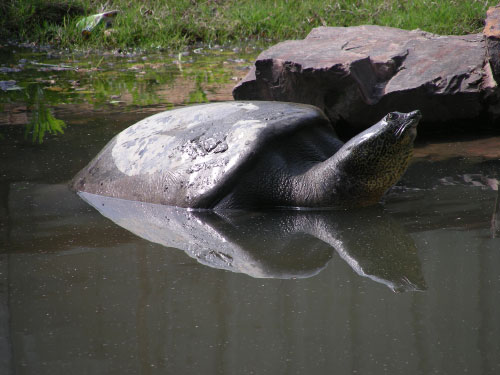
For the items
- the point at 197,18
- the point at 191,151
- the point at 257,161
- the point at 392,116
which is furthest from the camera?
the point at 197,18

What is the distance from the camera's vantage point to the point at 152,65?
7973 mm

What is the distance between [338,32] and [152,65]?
10.9ft

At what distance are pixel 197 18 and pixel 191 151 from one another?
6810 millimetres

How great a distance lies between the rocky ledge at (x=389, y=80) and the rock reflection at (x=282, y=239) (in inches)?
51.2

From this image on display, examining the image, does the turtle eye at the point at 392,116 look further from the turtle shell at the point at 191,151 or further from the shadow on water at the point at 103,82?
the shadow on water at the point at 103,82

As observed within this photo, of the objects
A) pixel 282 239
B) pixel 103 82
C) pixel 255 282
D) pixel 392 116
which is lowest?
pixel 103 82

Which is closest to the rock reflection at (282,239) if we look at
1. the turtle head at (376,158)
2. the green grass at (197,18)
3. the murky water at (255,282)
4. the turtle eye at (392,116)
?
the murky water at (255,282)

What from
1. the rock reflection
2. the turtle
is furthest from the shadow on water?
the rock reflection

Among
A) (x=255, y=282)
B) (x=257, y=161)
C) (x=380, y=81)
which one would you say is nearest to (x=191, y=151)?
(x=257, y=161)

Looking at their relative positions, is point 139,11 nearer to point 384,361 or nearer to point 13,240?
point 13,240

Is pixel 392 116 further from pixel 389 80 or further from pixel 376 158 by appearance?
pixel 389 80

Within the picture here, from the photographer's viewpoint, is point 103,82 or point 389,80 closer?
point 389,80

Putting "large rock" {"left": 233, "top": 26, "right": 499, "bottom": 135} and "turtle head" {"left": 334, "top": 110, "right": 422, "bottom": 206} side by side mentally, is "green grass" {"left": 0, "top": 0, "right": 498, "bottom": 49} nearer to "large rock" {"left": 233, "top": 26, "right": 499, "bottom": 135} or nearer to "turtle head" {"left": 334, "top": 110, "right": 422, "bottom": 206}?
"large rock" {"left": 233, "top": 26, "right": 499, "bottom": 135}

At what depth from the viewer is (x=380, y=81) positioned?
14.8 ft
